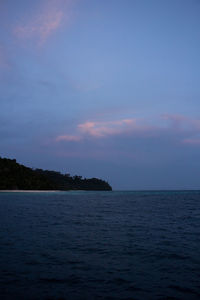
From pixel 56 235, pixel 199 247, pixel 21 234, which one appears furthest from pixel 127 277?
pixel 21 234

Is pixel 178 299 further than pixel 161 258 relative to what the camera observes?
No

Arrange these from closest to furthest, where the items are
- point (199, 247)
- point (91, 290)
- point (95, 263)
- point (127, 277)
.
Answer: point (91, 290), point (127, 277), point (95, 263), point (199, 247)

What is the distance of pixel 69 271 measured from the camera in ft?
46.4

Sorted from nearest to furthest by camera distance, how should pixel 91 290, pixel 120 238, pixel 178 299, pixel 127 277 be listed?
pixel 178 299 → pixel 91 290 → pixel 127 277 → pixel 120 238

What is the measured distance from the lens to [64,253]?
1812cm

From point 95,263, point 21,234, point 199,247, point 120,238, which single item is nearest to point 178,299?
point 95,263

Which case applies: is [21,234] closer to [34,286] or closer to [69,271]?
[69,271]

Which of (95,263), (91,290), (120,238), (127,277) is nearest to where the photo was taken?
(91,290)

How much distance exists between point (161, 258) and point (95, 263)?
208 inches

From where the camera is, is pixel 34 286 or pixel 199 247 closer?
pixel 34 286

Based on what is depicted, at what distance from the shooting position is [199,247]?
2070 centimetres

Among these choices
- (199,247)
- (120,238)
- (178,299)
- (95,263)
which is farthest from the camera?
(120,238)

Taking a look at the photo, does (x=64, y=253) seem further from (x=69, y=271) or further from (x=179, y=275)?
(x=179, y=275)

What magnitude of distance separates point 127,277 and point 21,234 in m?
15.5
